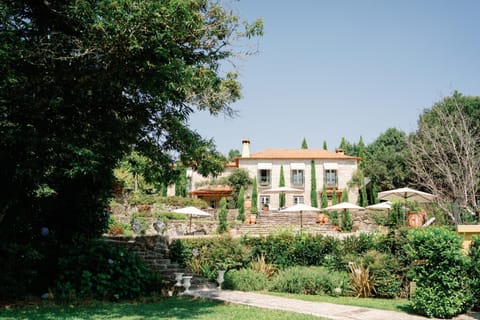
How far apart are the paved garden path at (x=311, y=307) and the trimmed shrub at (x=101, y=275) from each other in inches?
64.2

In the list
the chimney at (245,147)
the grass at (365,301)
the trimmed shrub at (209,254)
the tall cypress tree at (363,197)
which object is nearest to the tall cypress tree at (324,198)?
the tall cypress tree at (363,197)

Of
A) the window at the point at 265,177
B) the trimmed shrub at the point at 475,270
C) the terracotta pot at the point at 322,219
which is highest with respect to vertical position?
→ the window at the point at 265,177

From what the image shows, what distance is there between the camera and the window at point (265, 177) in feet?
149

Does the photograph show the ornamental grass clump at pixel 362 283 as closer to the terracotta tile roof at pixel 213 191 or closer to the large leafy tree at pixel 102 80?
the large leafy tree at pixel 102 80

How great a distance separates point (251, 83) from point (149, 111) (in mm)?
3394

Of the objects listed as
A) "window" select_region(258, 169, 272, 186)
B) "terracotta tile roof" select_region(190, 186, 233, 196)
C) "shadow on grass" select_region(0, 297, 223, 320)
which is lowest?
"shadow on grass" select_region(0, 297, 223, 320)

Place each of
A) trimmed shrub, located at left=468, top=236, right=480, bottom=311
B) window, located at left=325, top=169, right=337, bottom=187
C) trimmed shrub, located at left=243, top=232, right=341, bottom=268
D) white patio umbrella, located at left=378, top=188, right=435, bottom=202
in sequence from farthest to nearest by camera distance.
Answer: window, located at left=325, top=169, right=337, bottom=187
white patio umbrella, located at left=378, top=188, right=435, bottom=202
trimmed shrub, located at left=243, top=232, right=341, bottom=268
trimmed shrub, located at left=468, top=236, right=480, bottom=311

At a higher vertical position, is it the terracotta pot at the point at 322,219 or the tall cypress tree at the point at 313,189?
the tall cypress tree at the point at 313,189

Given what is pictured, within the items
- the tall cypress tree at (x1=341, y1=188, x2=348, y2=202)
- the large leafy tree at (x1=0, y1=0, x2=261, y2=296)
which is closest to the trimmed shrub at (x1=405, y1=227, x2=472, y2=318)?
the large leafy tree at (x1=0, y1=0, x2=261, y2=296)

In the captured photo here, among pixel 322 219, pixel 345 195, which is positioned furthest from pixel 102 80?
pixel 345 195

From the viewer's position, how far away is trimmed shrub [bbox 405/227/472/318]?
8938mm

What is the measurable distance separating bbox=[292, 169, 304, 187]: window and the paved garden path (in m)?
33.8

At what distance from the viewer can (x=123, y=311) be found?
30.6 feet

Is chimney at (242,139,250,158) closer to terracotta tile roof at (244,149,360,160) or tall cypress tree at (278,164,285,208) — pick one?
terracotta tile roof at (244,149,360,160)
